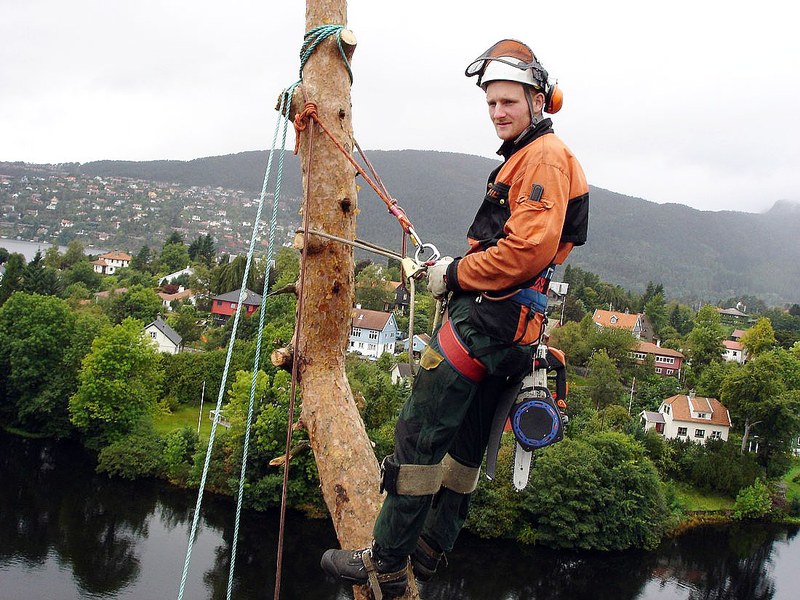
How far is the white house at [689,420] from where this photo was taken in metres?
31.6

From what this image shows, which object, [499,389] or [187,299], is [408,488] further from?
[187,299]

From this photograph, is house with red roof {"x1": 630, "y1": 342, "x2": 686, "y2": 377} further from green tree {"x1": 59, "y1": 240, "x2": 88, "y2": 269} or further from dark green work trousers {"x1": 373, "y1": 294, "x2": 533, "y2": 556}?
green tree {"x1": 59, "y1": 240, "x2": 88, "y2": 269}

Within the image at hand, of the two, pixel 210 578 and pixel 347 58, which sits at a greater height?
pixel 347 58

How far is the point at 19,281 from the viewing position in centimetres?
3878

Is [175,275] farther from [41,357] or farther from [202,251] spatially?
[41,357]

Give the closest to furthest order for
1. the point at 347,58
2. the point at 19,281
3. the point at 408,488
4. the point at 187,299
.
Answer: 1. the point at 408,488
2. the point at 347,58
3. the point at 19,281
4. the point at 187,299

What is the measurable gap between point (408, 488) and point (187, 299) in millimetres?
53397

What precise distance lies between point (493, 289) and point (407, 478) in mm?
887

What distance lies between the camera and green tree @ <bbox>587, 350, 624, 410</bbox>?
1304 inches

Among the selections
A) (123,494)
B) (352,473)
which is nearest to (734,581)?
(123,494)

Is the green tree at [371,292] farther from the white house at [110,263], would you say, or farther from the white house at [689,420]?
the white house at [110,263]

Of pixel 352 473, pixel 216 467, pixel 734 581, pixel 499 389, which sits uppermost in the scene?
pixel 499 389

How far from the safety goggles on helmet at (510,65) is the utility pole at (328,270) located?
0.97 meters

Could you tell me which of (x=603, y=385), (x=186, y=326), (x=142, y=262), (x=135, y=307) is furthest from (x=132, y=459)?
(x=142, y=262)
